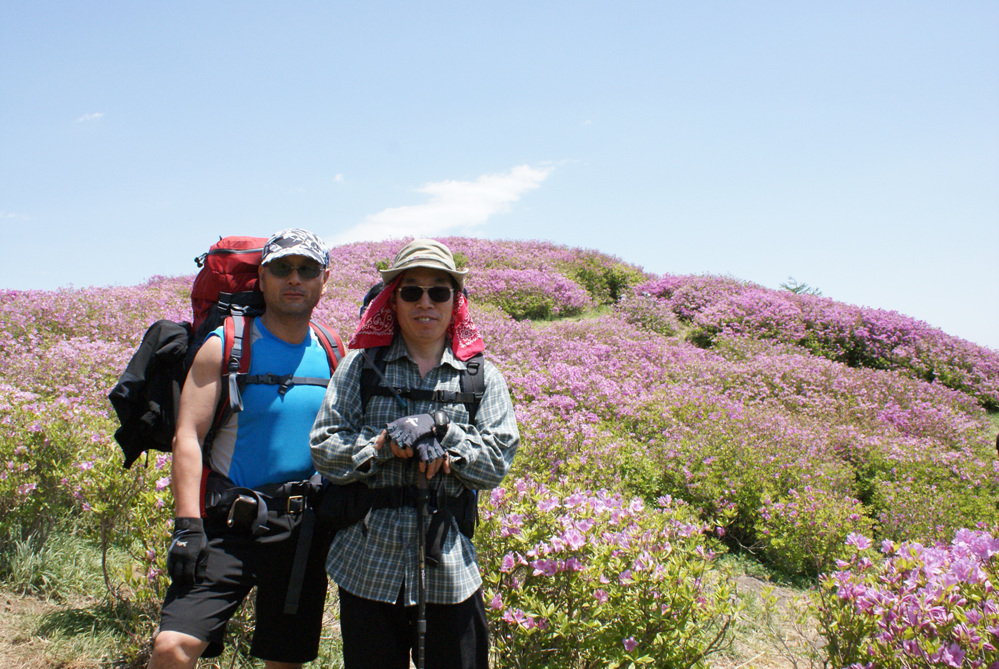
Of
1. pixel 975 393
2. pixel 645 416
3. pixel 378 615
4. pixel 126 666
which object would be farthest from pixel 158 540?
pixel 975 393

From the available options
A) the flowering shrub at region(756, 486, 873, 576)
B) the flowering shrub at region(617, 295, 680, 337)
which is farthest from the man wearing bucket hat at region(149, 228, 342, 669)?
the flowering shrub at region(617, 295, 680, 337)

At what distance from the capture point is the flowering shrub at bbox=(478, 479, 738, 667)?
8.42 feet

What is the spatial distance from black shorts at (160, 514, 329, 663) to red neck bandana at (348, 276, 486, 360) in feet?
2.57

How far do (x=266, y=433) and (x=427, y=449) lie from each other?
0.84 meters

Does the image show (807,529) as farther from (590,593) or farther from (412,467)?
(412,467)

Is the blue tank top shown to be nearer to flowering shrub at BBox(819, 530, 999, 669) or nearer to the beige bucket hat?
the beige bucket hat

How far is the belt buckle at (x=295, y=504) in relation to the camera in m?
2.34

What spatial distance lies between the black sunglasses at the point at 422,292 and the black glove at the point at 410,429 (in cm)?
50

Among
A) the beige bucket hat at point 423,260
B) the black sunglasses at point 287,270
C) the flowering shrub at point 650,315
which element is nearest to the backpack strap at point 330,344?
the black sunglasses at point 287,270

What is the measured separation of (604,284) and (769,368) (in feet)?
24.6

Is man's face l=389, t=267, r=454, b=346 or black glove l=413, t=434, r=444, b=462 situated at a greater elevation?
man's face l=389, t=267, r=454, b=346

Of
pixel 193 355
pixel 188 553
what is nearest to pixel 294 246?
pixel 193 355

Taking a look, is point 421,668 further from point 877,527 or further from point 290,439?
point 877,527

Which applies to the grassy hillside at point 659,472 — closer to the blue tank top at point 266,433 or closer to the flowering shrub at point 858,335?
the flowering shrub at point 858,335
